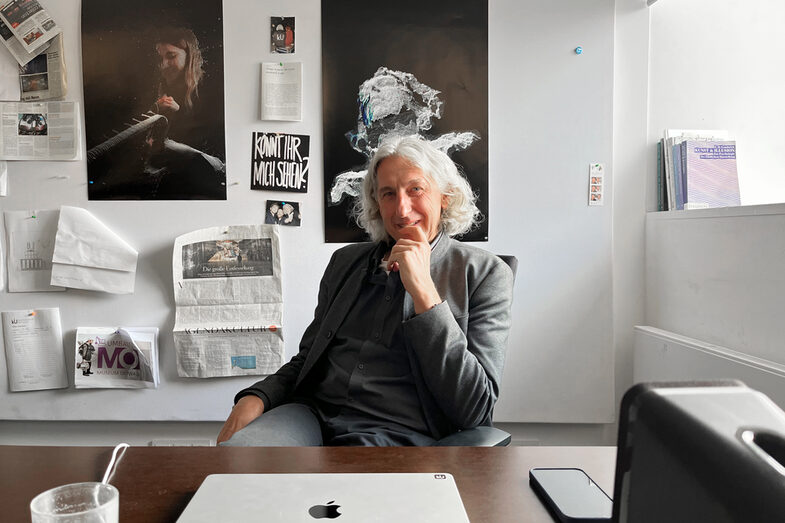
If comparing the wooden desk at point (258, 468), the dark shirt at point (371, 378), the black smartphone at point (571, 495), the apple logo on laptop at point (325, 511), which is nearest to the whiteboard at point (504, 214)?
the dark shirt at point (371, 378)

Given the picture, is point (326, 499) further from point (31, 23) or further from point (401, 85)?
point (31, 23)

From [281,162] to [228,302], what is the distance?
2.02 feet

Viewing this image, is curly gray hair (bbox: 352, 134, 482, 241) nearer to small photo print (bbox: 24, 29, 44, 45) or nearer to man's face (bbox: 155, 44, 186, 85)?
man's face (bbox: 155, 44, 186, 85)

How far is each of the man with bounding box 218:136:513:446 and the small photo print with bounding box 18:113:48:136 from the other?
151cm

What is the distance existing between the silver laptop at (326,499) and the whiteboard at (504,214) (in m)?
1.58

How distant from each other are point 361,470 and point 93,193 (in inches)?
78.5

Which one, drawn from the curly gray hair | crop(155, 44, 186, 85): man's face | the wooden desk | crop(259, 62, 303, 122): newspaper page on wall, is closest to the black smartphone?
the wooden desk

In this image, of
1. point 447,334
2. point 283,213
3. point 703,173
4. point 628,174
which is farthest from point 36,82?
point 703,173

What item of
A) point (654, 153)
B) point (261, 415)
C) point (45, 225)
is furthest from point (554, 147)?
point (45, 225)

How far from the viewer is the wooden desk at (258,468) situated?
0.63 meters

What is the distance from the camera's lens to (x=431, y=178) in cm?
149

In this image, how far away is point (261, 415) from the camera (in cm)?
122

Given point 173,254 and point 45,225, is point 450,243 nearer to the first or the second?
point 173,254

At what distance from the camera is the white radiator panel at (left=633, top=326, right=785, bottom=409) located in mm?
1466
